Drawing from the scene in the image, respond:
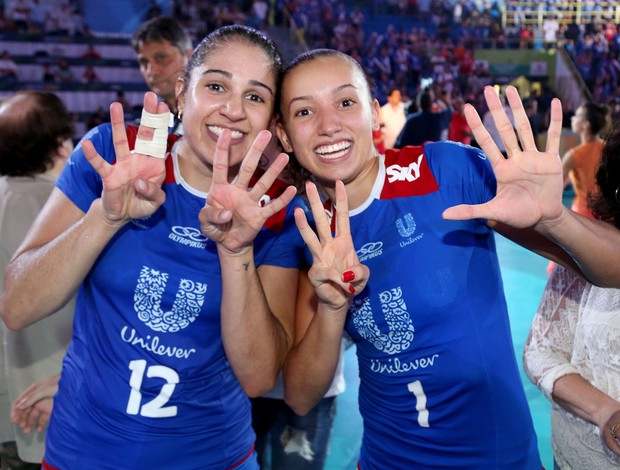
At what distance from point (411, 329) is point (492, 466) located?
418mm

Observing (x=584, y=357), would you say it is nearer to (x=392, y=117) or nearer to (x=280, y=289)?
(x=280, y=289)

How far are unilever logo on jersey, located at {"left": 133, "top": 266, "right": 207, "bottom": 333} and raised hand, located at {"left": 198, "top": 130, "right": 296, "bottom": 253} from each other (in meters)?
0.19

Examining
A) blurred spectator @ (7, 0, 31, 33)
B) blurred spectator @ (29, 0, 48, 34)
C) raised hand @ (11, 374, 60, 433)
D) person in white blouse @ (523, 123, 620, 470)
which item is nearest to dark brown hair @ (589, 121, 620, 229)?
person in white blouse @ (523, 123, 620, 470)

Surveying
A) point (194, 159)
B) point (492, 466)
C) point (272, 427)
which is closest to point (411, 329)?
point (492, 466)

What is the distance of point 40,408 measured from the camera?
1.98 metres

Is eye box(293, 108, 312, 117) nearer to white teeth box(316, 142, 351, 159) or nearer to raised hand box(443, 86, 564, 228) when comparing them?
white teeth box(316, 142, 351, 159)

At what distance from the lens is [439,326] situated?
1612mm

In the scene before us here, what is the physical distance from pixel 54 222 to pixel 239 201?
53cm

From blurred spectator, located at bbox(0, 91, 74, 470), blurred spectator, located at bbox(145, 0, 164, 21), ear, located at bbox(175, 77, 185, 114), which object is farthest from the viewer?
blurred spectator, located at bbox(145, 0, 164, 21)

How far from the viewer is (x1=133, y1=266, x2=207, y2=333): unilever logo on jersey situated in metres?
1.65

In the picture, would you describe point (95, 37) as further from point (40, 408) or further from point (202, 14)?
point (40, 408)

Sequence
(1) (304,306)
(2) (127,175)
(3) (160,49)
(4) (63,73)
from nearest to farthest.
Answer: (2) (127,175)
(1) (304,306)
(3) (160,49)
(4) (63,73)

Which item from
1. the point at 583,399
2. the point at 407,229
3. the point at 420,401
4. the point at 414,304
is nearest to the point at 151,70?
the point at 407,229

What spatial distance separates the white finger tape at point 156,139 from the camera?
151 centimetres
